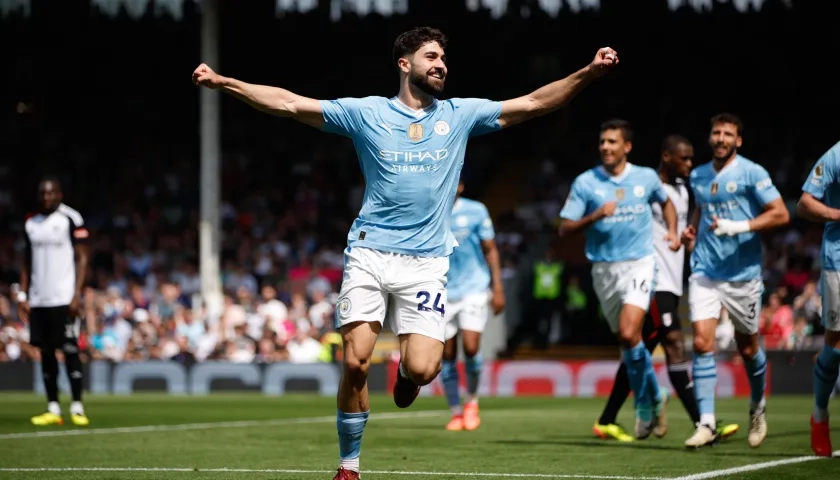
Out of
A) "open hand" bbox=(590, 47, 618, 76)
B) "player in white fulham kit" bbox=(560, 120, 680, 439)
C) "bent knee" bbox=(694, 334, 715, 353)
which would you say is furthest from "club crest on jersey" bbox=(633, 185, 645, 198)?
"open hand" bbox=(590, 47, 618, 76)

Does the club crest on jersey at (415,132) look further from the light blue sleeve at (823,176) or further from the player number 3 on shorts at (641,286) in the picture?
the player number 3 on shorts at (641,286)

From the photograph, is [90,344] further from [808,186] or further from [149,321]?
[808,186]

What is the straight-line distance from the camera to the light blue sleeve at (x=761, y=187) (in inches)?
389

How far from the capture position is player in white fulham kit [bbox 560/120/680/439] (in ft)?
34.2

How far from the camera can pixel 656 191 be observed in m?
10.8

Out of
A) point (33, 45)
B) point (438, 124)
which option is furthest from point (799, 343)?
point (33, 45)

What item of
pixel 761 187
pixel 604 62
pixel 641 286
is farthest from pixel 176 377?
pixel 604 62

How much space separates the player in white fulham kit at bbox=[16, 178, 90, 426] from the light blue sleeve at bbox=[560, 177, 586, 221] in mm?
5141

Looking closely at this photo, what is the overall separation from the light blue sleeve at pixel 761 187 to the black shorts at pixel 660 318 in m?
1.57

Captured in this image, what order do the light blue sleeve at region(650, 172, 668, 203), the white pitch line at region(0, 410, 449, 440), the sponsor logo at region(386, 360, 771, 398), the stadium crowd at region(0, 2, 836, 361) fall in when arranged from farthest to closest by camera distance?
the stadium crowd at region(0, 2, 836, 361), the sponsor logo at region(386, 360, 771, 398), the white pitch line at region(0, 410, 449, 440), the light blue sleeve at region(650, 172, 668, 203)

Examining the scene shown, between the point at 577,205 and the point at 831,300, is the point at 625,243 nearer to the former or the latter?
the point at 577,205

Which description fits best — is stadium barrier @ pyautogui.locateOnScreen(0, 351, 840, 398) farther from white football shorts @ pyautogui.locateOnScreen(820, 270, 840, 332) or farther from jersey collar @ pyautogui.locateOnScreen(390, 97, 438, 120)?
jersey collar @ pyautogui.locateOnScreen(390, 97, 438, 120)

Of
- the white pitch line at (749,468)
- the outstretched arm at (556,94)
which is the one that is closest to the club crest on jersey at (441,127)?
the outstretched arm at (556,94)

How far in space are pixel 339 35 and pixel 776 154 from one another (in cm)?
1115
